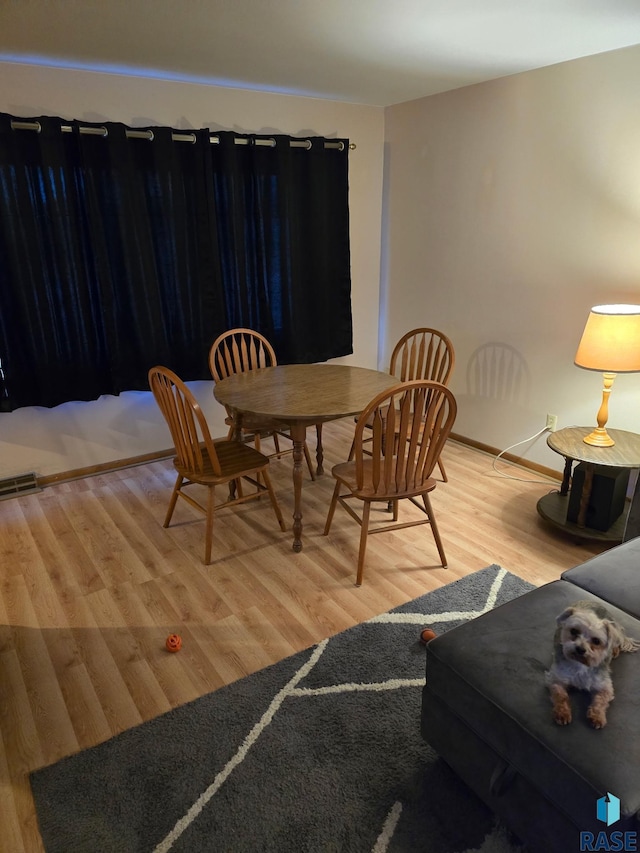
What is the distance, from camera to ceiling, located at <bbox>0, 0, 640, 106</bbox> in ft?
6.82

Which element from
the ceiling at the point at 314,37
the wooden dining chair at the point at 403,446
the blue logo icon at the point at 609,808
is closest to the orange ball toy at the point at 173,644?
the wooden dining chair at the point at 403,446

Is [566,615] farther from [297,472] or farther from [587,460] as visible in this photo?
[297,472]

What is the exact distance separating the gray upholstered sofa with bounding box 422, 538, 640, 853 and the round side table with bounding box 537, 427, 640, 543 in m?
0.92

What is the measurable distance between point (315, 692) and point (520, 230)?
2794 mm

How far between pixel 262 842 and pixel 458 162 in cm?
367

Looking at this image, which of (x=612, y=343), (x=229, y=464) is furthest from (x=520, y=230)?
(x=229, y=464)

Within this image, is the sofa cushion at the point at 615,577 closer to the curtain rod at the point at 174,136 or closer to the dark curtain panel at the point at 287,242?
the dark curtain panel at the point at 287,242

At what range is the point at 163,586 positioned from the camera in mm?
2387

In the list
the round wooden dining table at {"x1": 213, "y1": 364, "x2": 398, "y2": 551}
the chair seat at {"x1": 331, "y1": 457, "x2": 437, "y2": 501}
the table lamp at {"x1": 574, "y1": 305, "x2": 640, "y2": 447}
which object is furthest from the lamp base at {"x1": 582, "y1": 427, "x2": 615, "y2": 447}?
the round wooden dining table at {"x1": 213, "y1": 364, "x2": 398, "y2": 551}

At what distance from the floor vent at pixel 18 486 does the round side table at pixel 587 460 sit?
291cm

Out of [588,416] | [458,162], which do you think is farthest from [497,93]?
[588,416]

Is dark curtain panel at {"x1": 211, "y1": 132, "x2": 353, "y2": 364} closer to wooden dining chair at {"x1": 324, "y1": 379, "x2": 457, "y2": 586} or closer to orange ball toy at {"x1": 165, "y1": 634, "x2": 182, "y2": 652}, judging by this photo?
wooden dining chair at {"x1": 324, "y1": 379, "x2": 457, "y2": 586}

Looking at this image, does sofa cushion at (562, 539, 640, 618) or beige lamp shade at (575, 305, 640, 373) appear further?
beige lamp shade at (575, 305, 640, 373)

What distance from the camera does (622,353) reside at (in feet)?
8.00
